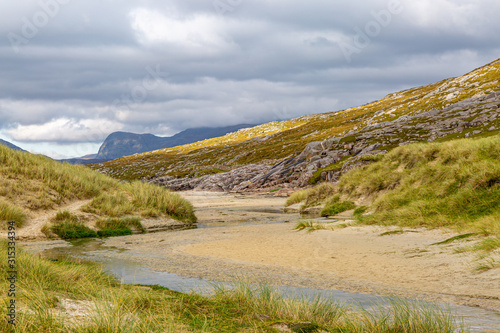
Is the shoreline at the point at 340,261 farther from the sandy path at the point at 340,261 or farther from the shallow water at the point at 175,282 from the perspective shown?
the shallow water at the point at 175,282

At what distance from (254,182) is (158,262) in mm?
62269

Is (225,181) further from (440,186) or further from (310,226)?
(440,186)

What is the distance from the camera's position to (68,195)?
23094 millimetres

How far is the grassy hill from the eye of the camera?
1984cm

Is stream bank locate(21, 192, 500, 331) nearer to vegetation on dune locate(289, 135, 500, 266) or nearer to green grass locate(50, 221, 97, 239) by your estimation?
vegetation on dune locate(289, 135, 500, 266)

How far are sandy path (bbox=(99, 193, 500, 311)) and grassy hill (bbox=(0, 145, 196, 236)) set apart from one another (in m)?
5.89

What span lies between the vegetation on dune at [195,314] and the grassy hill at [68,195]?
1420cm

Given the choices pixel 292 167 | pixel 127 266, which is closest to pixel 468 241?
pixel 127 266

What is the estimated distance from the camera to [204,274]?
9727 millimetres

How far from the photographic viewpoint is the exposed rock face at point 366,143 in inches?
2442

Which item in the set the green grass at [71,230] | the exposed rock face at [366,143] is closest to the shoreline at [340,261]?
the green grass at [71,230]

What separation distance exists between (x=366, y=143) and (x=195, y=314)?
65882 millimetres

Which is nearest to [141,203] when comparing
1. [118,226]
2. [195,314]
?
[118,226]

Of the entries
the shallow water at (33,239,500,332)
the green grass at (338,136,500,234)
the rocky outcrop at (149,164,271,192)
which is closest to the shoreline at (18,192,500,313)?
the shallow water at (33,239,500,332)
